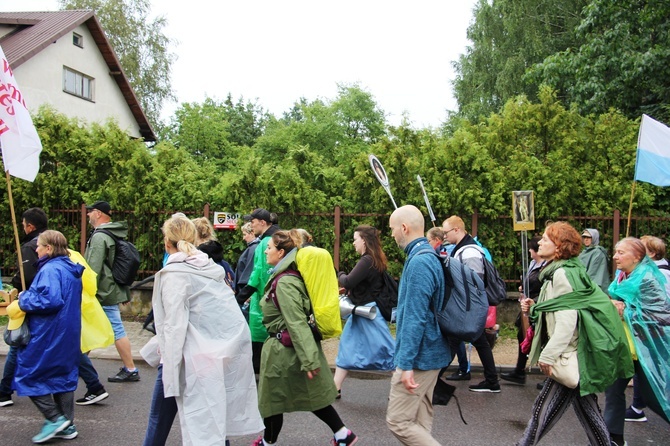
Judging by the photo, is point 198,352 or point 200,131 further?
point 200,131

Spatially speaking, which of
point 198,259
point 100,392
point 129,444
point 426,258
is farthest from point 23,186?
point 426,258

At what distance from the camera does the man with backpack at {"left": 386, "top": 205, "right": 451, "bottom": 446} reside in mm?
3383

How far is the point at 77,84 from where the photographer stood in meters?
22.4

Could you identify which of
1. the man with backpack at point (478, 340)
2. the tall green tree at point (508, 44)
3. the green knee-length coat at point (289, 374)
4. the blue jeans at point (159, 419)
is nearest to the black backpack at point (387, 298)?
the man with backpack at point (478, 340)

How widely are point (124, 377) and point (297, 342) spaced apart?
3.09m

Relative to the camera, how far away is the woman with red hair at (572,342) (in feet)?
12.1

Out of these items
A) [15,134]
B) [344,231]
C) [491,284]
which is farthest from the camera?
[344,231]

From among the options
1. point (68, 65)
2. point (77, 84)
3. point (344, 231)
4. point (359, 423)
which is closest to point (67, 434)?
point (359, 423)

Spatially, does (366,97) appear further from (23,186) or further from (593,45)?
(23,186)

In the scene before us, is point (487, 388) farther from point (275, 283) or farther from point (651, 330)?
point (275, 283)

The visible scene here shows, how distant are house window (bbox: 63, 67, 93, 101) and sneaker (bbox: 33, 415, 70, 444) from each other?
19.5m

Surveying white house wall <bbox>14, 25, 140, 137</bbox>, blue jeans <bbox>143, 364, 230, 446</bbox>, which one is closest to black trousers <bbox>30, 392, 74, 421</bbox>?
blue jeans <bbox>143, 364, 230, 446</bbox>

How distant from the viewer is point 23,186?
1061 cm

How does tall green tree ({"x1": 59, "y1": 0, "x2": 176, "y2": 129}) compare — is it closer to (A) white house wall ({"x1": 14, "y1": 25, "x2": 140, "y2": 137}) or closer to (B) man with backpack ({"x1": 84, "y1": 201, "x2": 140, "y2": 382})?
(A) white house wall ({"x1": 14, "y1": 25, "x2": 140, "y2": 137})
